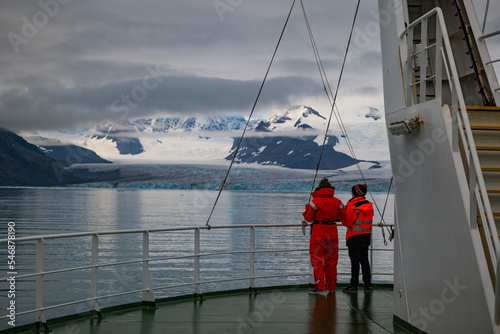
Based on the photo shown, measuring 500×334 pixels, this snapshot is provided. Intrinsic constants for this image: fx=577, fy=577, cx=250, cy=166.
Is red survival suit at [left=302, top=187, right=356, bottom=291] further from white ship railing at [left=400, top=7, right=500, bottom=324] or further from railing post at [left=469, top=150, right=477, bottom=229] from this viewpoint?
railing post at [left=469, top=150, right=477, bottom=229]

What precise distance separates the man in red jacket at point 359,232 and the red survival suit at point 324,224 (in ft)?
0.49

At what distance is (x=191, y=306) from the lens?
24.5 ft

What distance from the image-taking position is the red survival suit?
7773mm

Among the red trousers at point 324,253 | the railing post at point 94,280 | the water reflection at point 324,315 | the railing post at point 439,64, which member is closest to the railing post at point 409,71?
the railing post at point 439,64

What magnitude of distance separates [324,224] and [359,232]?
2.42 feet

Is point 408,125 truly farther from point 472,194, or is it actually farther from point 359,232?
point 359,232

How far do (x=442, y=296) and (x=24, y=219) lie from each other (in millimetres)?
91842

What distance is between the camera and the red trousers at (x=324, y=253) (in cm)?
786

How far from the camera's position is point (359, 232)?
27.3 feet

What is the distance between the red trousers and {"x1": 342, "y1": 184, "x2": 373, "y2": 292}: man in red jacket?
1.35 ft

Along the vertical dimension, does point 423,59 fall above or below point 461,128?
above

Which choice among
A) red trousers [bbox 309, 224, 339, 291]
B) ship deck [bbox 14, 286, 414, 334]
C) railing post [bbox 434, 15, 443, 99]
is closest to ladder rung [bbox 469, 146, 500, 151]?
railing post [bbox 434, 15, 443, 99]

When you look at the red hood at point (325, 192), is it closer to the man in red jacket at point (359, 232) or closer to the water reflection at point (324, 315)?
the man in red jacket at point (359, 232)

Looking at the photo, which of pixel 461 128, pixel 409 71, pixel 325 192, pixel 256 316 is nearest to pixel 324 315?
pixel 256 316
